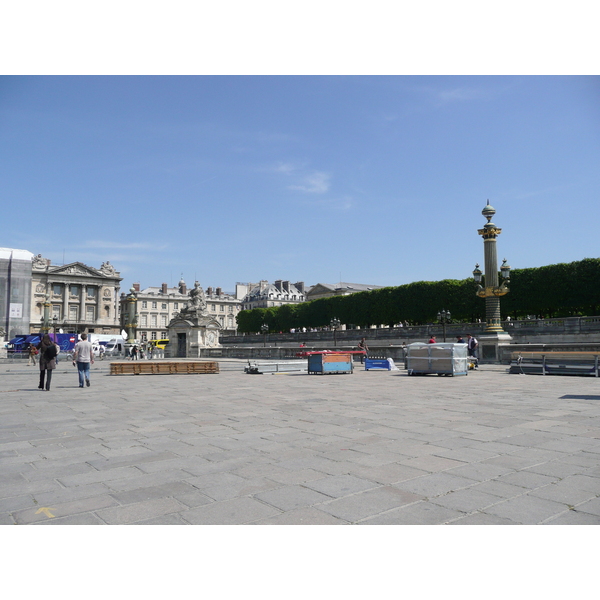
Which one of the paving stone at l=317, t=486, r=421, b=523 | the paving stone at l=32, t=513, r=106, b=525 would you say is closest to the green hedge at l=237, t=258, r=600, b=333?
the paving stone at l=317, t=486, r=421, b=523

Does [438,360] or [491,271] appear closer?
[438,360]

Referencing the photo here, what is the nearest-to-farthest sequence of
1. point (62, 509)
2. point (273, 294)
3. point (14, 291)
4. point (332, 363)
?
point (62, 509) < point (332, 363) < point (14, 291) < point (273, 294)

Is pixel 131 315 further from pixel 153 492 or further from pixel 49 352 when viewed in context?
pixel 153 492

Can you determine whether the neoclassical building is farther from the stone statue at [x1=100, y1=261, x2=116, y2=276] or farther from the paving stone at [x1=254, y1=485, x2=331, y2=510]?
the paving stone at [x1=254, y1=485, x2=331, y2=510]

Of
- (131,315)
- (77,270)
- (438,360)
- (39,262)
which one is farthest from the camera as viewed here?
(77,270)

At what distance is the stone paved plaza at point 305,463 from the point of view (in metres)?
4.12

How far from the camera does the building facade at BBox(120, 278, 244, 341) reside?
109 meters

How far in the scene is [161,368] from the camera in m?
23.2

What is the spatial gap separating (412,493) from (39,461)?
4.23 metres

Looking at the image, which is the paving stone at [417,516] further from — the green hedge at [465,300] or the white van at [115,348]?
the white van at [115,348]

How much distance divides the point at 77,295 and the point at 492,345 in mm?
86640

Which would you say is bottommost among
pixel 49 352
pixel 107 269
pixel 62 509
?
pixel 62 509

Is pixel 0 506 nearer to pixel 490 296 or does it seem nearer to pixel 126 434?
pixel 126 434

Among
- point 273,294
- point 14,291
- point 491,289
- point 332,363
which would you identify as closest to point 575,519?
point 332,363
